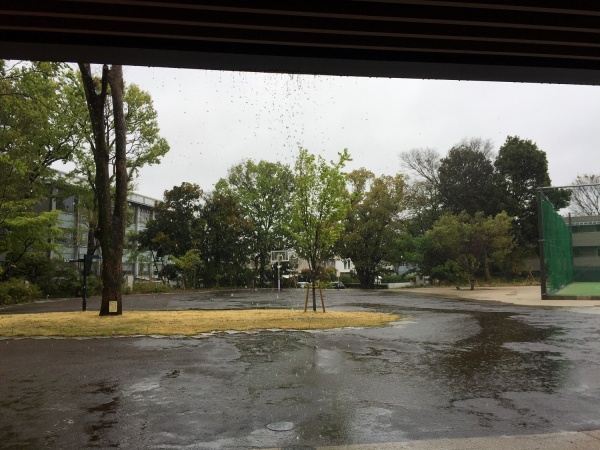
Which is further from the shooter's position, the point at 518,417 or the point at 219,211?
the point at 219,211

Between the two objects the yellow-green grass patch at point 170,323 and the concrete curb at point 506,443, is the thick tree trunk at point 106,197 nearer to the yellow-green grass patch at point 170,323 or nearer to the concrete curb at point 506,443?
the yellow-green grass patch at point 170,323

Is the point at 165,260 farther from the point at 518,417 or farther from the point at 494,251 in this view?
the point at 518,417

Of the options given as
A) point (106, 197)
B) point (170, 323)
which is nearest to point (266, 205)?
point (106, 197)

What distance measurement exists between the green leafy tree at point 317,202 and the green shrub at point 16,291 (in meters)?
16.6

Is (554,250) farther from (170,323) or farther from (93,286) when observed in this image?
(93,286)

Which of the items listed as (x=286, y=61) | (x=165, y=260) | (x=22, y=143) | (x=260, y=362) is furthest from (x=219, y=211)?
(x=286, y=61)

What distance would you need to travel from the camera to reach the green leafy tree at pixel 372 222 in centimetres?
4741

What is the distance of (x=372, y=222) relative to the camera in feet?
155

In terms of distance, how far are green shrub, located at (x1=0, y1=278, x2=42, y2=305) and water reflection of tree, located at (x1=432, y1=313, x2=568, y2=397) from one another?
76.4 ft

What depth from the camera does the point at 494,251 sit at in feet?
141

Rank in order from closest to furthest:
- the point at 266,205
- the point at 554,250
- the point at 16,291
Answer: the point at 554,250, the point at 16,291, the point at 266,205

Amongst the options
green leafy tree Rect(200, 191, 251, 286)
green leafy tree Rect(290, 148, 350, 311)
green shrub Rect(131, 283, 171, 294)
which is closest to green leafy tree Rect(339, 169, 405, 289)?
green leafy tree Rect(200, 191, 251, 286)

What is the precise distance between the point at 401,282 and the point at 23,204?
3783cm

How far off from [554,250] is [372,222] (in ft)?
77.9
